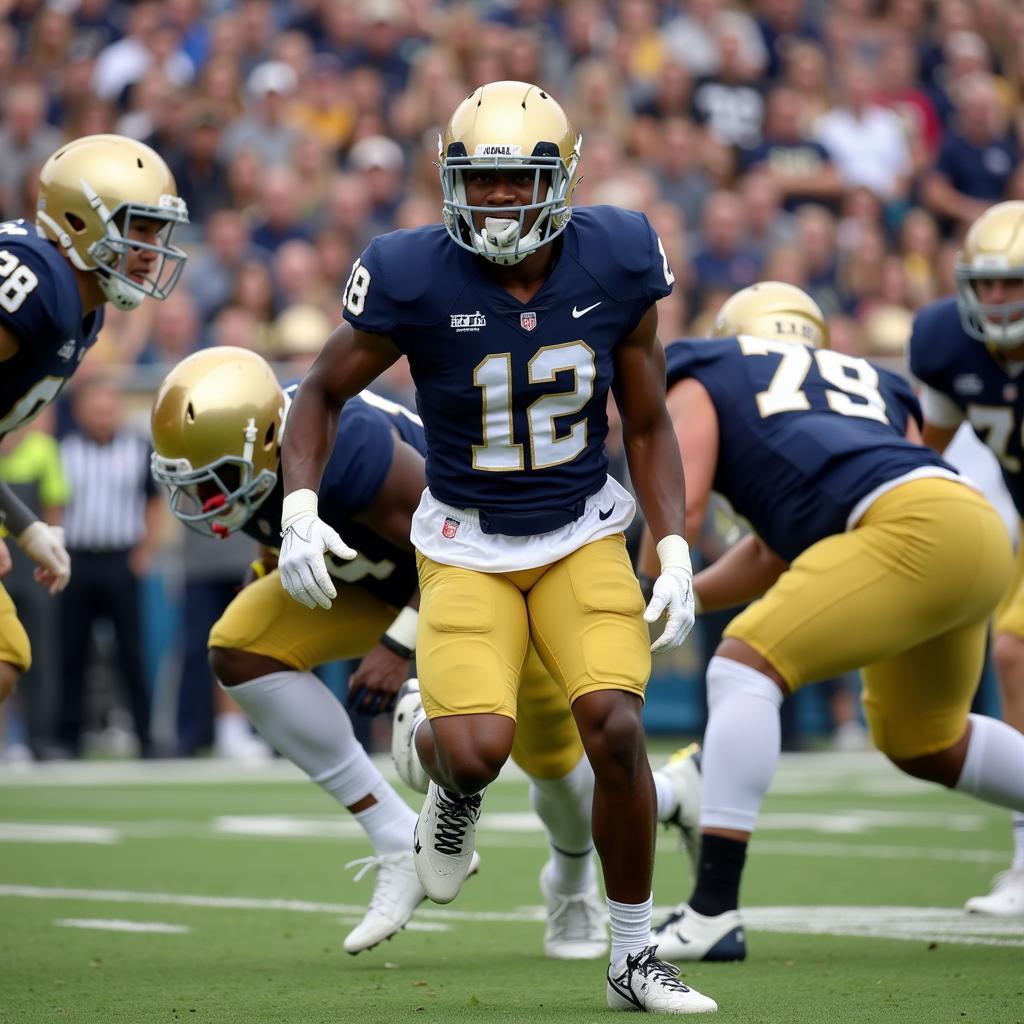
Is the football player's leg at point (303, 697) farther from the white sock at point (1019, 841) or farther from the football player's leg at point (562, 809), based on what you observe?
the white sock at point (1019, 841)

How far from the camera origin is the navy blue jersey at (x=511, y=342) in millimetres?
3793

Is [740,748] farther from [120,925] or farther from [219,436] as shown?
[120,925]

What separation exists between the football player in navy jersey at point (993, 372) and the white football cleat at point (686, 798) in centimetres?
76

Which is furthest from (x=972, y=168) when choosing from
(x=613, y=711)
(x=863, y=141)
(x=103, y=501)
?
(x=613, y=711)

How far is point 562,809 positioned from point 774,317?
1.51 m

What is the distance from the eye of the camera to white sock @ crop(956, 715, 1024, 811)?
4645mm

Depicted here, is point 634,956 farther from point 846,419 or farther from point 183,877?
point 183,877

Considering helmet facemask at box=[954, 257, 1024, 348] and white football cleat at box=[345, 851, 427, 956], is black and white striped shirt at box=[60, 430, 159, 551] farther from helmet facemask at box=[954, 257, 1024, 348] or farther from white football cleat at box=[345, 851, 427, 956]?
helmet facemask at box=[954, 257, 1024, 348]

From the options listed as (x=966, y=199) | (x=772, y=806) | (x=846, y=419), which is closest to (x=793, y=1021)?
(x=846, y=419)

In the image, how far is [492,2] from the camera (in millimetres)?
13766

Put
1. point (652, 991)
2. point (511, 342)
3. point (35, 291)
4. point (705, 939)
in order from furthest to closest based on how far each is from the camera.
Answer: point (35, 291), point (705, 939), point (511, 342), point (652, 991)

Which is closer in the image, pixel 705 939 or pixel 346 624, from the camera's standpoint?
pixel 705 939

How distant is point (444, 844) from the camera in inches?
156

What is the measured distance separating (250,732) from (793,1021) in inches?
292
